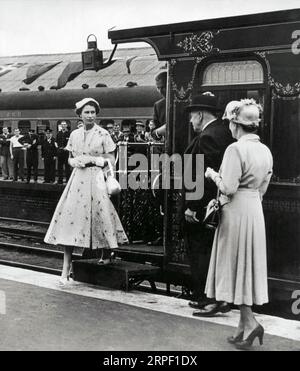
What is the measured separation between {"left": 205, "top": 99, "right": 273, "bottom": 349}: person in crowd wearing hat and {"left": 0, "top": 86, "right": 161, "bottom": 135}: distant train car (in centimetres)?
1415

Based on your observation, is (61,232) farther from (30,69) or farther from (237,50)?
(30,69)

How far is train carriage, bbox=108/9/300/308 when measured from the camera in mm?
6602

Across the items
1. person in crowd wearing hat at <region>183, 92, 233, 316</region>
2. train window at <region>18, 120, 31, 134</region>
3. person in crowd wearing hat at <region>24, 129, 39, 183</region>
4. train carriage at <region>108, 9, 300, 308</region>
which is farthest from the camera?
train window at <region>18, 120, 31, 134</region>

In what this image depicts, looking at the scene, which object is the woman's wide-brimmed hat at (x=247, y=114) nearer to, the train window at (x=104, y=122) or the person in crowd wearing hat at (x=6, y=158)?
the train window at (x=104, y=122)

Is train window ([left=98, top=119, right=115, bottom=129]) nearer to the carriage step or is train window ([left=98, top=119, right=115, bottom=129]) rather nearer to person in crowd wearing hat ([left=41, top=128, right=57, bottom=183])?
person in crowd wearing hat ([left=41, top=128, right=57, bottom=183])

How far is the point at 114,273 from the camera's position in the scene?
6.86 m

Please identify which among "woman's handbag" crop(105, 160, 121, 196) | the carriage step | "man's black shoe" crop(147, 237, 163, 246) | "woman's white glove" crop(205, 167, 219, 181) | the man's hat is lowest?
the carriage step

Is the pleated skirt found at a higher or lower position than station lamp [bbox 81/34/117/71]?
lower

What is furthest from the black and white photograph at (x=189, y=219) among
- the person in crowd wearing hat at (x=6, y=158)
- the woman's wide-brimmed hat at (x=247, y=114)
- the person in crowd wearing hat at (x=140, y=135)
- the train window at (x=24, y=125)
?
the train window at (x=24, y=125)

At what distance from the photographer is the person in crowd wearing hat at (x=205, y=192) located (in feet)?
18.4

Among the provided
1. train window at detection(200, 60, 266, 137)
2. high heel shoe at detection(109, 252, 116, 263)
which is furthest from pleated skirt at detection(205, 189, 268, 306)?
high heel shoe at detection(109, 252, 116, 263)

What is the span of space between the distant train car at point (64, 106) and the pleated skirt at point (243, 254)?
14.2 metres

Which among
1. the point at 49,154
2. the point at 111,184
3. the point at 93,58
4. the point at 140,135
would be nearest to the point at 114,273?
the point at 111,184
